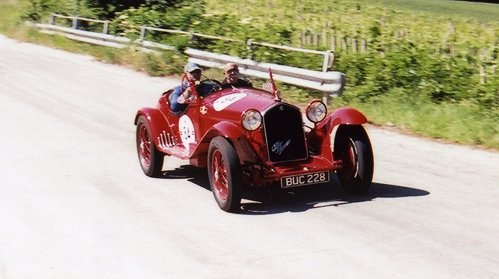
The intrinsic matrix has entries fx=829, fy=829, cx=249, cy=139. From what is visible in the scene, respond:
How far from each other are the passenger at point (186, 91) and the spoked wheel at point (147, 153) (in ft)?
1.81

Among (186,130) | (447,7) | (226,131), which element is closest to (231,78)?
(186,130)

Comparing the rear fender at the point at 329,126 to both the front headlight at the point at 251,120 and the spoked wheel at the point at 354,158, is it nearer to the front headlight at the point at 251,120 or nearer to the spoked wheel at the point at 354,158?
the spoked wheel at the point at 354,158

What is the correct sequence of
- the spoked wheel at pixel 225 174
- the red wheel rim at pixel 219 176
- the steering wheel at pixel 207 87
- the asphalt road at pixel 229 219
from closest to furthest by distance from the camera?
the asphalt road at pixel 229 219
the spoked wheel at pixel 225 174
the red wheel rim at pixel 219 176
the steering wheel at pixel 207 87

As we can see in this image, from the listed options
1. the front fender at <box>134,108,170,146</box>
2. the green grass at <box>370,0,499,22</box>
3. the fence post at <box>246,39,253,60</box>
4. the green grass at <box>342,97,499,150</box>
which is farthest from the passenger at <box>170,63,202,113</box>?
the green grass at <box>370,0,499,22</box>

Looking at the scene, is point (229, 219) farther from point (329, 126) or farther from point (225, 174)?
point (329, 126)

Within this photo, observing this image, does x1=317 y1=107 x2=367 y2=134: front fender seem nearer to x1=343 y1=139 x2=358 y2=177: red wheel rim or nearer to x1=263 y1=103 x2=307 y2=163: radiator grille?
x1=343 y1=139 x2=358 y2=177: red wheel rim

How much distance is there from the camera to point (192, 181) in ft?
34.7

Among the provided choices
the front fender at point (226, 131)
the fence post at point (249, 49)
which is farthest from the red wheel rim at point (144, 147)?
the fence post at point (249, 49)

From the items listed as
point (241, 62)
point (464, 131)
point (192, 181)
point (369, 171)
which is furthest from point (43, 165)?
point (241, 62)

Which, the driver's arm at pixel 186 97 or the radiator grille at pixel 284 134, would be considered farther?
the driver's arm at pixel 186 97

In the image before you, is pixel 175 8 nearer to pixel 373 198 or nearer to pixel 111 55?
pixel 111 55

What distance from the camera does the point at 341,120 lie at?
9234 millimetres

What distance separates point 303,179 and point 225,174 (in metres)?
0.84

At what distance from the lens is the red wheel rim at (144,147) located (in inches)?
436
